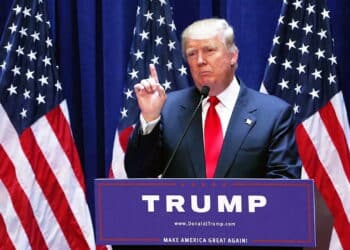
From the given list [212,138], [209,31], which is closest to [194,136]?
[212,138]

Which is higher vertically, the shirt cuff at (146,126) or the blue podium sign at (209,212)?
the shirt cuff at (146,126)

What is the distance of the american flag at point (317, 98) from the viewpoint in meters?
3.69

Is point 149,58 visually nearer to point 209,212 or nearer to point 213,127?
point 213,127

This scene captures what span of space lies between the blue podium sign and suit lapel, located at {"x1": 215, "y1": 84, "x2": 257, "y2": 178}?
1.62 ft

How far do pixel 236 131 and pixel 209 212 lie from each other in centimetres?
62

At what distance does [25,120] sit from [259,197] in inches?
102

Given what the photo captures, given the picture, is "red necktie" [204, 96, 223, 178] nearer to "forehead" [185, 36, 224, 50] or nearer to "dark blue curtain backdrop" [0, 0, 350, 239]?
"forehead" [185, 36, 224, 50]

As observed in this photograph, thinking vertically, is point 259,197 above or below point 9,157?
above

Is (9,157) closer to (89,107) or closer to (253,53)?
(89,107)

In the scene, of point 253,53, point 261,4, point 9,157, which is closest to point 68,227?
point 9,157

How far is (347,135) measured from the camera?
3.71 m

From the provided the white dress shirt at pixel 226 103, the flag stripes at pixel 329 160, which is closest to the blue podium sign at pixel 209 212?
the white dress shirt at pixel 226 103

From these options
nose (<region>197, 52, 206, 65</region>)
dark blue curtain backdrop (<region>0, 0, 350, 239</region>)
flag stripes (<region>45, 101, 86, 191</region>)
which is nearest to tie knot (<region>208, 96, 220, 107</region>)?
nose (<region>197, 52, 206, 65</region>)

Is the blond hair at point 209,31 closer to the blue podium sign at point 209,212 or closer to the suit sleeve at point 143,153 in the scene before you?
the suit sleeve at point 143,153
